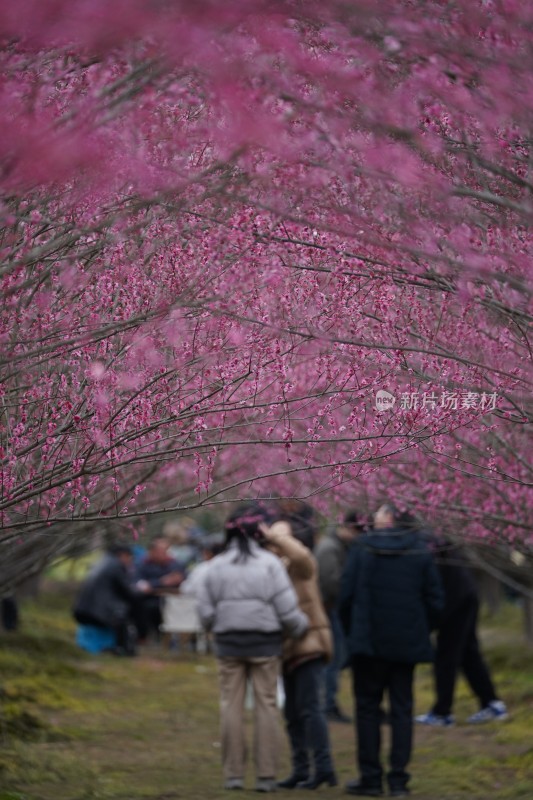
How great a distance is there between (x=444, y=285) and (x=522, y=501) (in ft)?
8.83

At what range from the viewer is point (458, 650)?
529 inches

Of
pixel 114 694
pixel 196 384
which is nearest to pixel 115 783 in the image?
pixel 196 384

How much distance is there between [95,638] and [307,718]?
440 inches

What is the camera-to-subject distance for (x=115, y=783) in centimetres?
1030

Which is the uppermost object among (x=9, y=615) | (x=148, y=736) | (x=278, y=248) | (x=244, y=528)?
(x=278, y=248)

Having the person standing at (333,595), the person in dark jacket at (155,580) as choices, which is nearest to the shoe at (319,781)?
the person standing at (333,595)

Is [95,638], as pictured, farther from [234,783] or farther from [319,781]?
[234,783]

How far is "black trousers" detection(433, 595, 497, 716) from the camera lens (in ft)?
43.8

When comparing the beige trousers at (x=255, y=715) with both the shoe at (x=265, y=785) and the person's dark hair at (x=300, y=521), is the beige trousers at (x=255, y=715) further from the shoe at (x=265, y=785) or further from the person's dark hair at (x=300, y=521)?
the person's dark hair at (x=300, y=521)

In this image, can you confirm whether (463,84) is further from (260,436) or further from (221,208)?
(260,436)

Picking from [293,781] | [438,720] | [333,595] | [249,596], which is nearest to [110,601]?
[333,595]

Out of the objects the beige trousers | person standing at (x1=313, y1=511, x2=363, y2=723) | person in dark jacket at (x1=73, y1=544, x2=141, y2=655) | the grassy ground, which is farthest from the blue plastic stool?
the beige trousers

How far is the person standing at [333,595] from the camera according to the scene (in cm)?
1362

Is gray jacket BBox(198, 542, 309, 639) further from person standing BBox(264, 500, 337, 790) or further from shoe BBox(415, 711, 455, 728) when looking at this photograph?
shoe BBox(415, 711, 455, 728)
